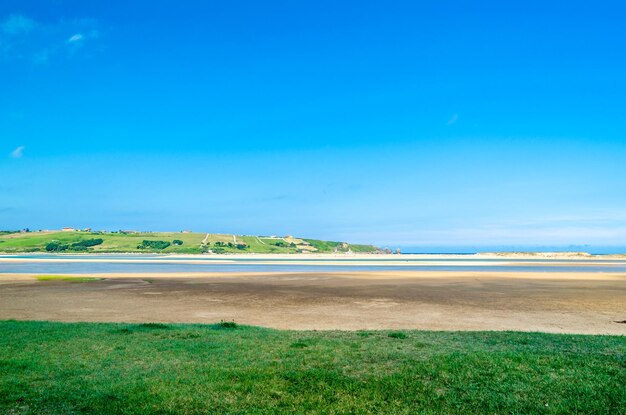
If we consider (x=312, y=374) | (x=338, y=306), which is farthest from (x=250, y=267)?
(x=312, y=374)

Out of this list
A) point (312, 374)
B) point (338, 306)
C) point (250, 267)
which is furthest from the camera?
point (250, 267)

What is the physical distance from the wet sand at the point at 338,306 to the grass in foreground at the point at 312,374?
669 cm

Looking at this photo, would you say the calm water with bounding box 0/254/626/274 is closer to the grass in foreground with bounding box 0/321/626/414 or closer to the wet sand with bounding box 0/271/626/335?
the wet sand with bounding box 0/271/626/335

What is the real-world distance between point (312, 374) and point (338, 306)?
58.3 ft

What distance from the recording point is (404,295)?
35.1 metres

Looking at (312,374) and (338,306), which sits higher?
(312,374)

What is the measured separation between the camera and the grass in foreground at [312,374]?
8.93 metres

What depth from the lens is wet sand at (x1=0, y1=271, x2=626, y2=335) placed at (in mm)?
21766

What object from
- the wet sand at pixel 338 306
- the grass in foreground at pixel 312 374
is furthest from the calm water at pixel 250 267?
the grass in foreground at pixel 312 374

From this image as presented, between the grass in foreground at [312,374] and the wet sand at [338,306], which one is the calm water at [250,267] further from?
the grass in foreground at [312,374]

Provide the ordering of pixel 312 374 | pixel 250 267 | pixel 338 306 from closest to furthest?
pixel 312 374 → pixel 338 306 → pixel 250 267

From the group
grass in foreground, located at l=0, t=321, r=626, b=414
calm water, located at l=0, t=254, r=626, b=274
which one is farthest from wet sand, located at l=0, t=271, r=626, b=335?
calm water, located at l=0, t=254, r=626, b=274

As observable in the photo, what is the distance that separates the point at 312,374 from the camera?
34.6 feet

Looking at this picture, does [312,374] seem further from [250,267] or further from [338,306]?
[250,267]
